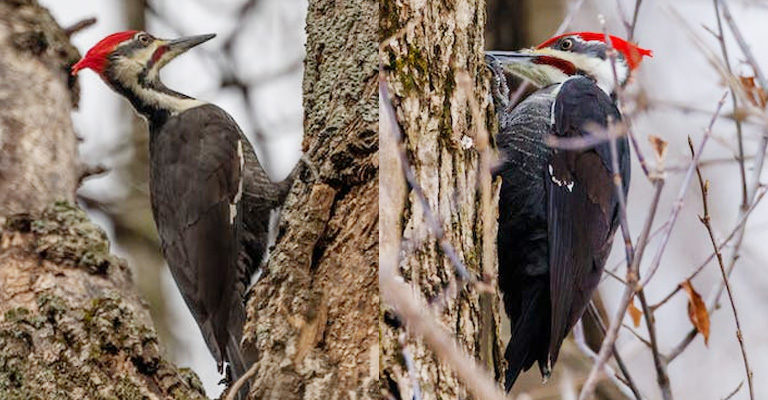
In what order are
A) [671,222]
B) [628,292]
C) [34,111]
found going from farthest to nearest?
1. [34,111]
2. [671,222]
3. [628,292]

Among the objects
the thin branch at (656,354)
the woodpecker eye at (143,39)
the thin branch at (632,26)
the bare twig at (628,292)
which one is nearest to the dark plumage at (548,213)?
the thin branch at (632,26)

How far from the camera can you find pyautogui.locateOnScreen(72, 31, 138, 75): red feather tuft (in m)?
3.05

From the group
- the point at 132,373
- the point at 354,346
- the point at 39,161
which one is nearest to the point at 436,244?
the point at 354,346

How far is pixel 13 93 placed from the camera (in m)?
3.16

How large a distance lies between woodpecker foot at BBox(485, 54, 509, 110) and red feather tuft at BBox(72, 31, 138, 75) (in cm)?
104

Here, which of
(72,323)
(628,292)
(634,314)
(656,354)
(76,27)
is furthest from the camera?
(76,27)

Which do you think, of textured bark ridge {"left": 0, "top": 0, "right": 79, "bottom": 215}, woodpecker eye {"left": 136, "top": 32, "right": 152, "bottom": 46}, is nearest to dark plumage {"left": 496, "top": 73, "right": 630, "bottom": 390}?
woodpecker eye {"left": 136, "top": 32, "right": 152, "bottom": 46}

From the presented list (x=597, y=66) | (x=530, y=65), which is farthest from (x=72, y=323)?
(x=597, y=66)

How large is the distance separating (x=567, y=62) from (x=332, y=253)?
3.99 ft

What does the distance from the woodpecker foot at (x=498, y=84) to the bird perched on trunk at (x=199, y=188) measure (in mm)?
588

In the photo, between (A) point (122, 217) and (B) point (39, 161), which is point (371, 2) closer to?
(B) point (39, 161)

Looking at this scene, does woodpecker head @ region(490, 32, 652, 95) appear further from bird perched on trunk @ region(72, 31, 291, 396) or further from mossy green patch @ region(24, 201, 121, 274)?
mossy green patch @ region(24, 201, 121, 274)

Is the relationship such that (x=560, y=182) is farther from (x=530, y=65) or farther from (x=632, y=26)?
(x=530, y=65)

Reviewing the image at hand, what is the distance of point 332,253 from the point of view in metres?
2.11
